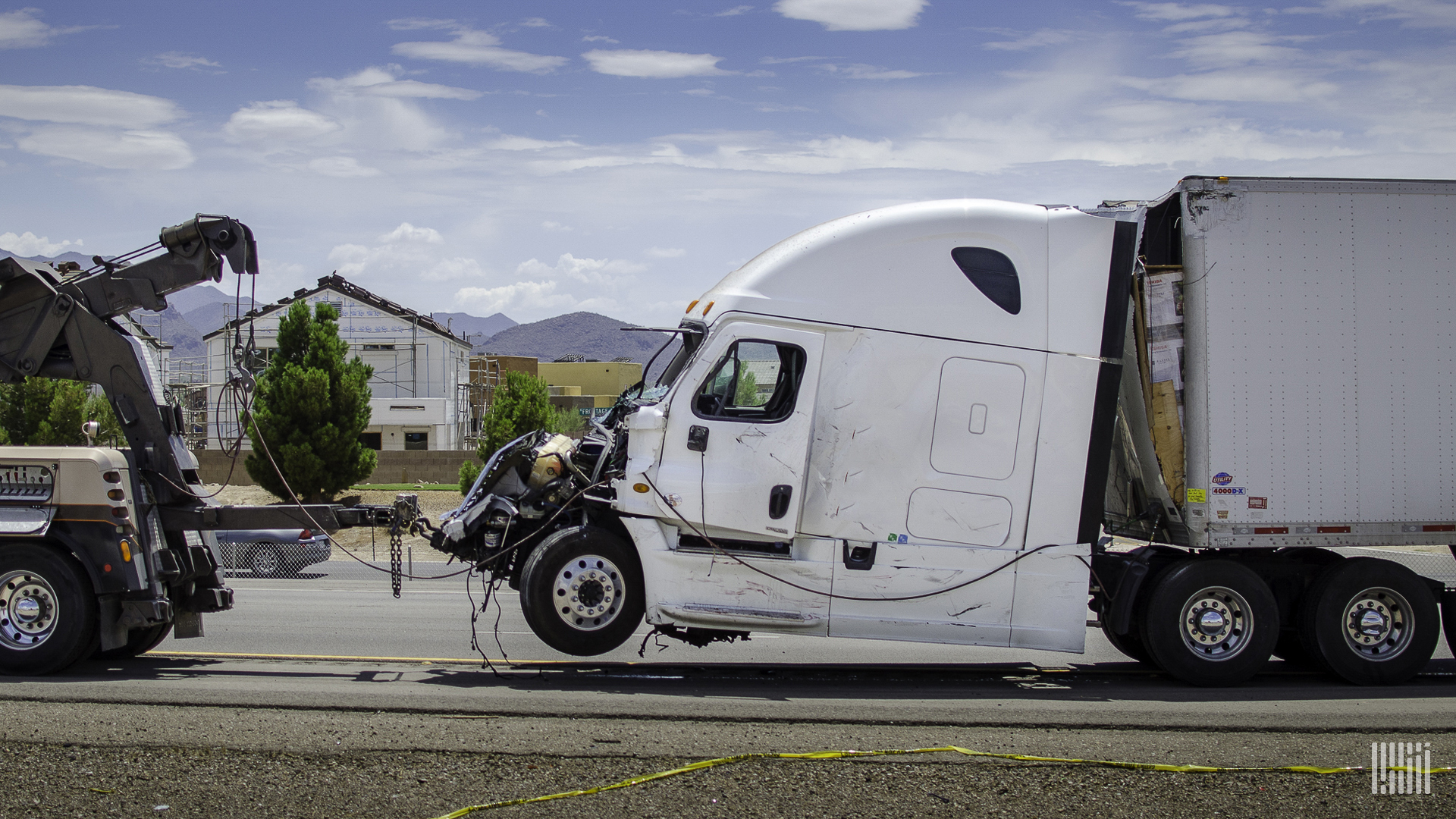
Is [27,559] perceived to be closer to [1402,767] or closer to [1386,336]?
[1402,767]

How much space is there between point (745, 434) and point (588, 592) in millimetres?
1640

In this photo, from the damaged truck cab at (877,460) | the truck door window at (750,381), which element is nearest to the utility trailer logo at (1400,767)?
the damaged truck cab at (877,460)

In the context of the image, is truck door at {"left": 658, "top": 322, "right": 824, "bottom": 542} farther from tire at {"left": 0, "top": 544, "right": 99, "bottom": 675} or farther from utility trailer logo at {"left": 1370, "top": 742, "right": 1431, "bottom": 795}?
tire at {"left": 0, "top": 544, "right": 99, "bottom": 675}

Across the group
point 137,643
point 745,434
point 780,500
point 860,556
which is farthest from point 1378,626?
point 137,643

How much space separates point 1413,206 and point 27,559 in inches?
414

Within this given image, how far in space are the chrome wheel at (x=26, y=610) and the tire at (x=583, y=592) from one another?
132 inches

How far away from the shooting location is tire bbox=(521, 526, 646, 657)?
7.59 meters

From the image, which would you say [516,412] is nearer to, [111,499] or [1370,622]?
[111,499]

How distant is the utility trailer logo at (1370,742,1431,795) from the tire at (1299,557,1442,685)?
1.84 meters

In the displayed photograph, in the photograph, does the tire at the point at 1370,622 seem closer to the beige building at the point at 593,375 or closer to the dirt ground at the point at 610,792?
the dirt ground at the point at 610,792

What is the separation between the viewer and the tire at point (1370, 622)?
7.82 metres

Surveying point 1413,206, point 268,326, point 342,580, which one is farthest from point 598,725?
point 268,326

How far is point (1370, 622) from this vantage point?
25.9ft

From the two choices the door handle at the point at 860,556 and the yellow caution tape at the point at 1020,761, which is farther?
the door handle at the point at 860,556
